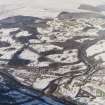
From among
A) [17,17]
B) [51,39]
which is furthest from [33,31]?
[17,17]

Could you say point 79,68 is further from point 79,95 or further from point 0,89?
point 0,89

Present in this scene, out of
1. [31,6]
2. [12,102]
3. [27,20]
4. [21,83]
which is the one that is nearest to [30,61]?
[21,83]

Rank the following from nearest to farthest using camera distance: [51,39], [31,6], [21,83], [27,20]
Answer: [21,83]
[51,39]
[27,20]
[31,6]

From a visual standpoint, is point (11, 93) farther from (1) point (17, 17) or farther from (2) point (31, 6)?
(2) point (31, 6)

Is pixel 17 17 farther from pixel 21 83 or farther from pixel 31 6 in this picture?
pixel 21 83

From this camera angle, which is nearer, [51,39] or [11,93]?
[11,93]

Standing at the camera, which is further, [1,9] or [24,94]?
[1,9]

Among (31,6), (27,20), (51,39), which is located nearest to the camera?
(51,39)

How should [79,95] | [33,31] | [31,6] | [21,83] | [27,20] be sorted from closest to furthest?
1. [79,95]
2. [21,83]
3. [33,31]
4. [27,20]
5. [31,6]

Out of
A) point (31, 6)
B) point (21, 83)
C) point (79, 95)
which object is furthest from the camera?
point (31, 6)
